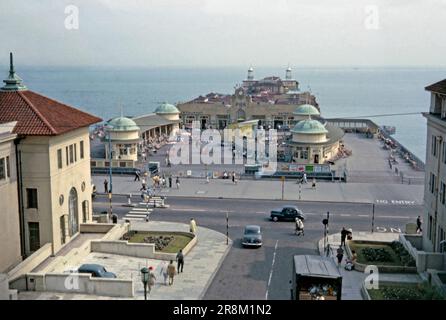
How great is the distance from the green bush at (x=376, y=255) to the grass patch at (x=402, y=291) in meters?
3.52

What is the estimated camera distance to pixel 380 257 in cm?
2759

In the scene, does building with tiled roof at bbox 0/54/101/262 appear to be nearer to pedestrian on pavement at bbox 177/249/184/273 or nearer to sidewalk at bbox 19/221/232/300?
sidewalk at bbox 19/221/232/300

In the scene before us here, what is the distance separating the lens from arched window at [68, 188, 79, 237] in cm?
2894

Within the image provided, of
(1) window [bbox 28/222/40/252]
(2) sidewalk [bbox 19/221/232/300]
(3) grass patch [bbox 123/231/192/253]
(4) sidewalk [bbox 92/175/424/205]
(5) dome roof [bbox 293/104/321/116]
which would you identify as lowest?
(2) sidewalk [bbox 19/221/232/300]

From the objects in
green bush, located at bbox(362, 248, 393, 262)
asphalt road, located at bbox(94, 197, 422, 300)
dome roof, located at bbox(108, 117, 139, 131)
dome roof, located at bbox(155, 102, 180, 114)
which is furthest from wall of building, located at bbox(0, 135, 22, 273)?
dome roof, located at bbox(155, 102, 180, 114)

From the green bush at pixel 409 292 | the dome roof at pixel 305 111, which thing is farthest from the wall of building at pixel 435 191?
the dome roof at pixel 305 111

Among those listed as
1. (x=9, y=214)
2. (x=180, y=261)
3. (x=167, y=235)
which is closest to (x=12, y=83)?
(x=9, y=214)

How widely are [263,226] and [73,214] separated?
11806 mm

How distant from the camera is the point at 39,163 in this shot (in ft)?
84.7

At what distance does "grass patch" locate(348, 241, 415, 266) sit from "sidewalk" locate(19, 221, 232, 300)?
696 centimetres

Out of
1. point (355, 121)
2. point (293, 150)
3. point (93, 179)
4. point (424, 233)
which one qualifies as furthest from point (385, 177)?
point (355, 121)

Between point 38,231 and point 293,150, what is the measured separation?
39386mm
